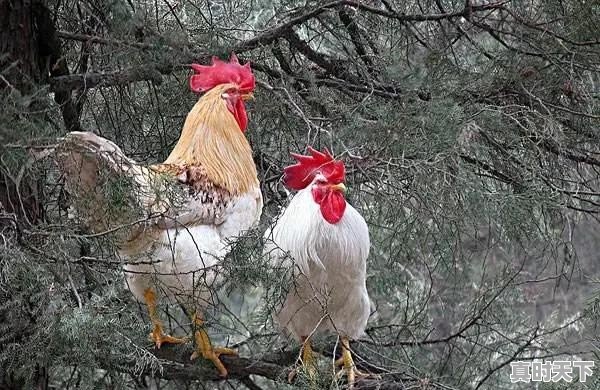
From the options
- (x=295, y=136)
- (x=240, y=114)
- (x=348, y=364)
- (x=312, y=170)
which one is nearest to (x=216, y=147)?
(x=240, y=114)

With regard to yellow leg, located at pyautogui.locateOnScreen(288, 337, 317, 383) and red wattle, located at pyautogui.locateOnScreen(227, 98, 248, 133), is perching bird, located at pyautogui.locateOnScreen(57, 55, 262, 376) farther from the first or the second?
yellow leg, located at pyautogui.locateOnScreen(288, 337, 317, 383)

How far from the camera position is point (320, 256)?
2787 mm

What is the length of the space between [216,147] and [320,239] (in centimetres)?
40

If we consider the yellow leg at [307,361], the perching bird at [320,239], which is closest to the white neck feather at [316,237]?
the perching bird at [320,239]

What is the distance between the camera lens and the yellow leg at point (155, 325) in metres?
2.84

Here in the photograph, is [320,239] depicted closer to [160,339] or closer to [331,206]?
[331,206]

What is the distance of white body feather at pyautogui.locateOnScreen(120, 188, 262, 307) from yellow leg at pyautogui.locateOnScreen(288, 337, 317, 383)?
32 centimetres

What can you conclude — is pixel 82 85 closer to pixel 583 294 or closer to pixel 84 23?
pixel 84 23

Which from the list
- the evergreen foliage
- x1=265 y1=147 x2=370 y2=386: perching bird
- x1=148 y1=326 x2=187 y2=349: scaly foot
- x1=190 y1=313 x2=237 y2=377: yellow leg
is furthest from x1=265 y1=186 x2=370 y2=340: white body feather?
x1=148 y1=326 x2=187 y2=349: scaly foot

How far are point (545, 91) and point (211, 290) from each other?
4.30 feet

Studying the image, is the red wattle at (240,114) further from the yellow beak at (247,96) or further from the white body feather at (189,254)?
the white body feather at (189,254)

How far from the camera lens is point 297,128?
333cm

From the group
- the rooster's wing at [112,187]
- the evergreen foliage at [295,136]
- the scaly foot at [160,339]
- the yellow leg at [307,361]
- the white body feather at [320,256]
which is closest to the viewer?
the rooster's wing at [112,187]

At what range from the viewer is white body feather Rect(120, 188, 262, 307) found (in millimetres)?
2637
